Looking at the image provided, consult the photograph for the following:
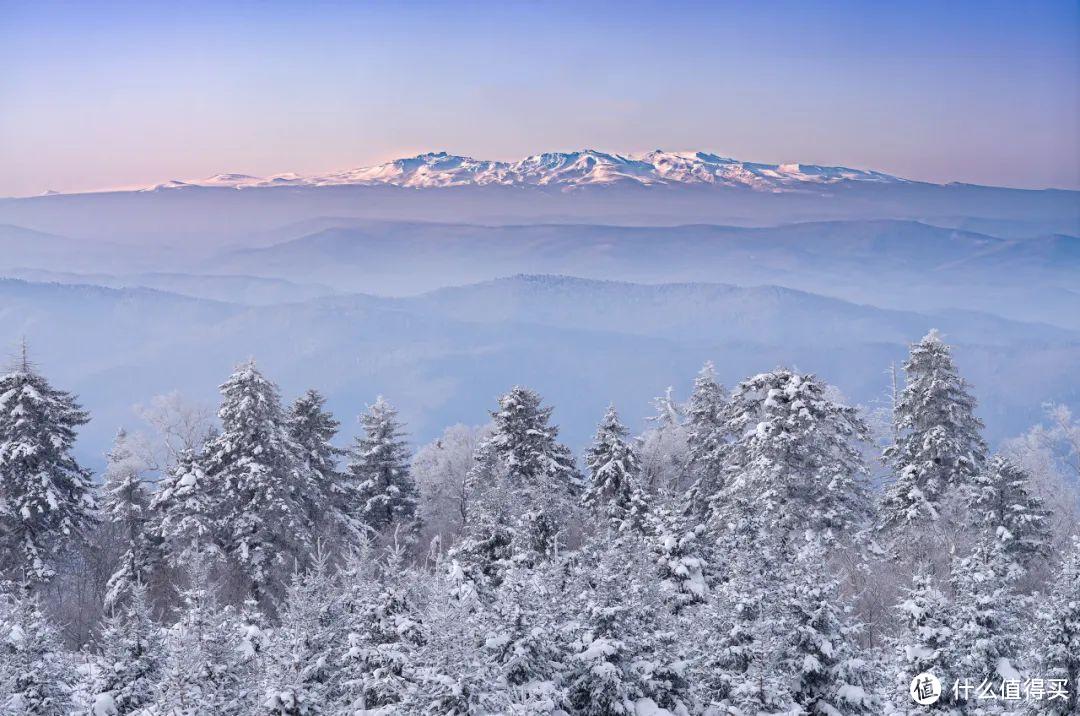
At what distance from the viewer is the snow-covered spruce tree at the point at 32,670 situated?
1867 centimetres

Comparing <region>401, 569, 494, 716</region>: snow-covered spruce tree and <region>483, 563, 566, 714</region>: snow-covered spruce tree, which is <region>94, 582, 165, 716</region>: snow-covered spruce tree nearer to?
<region>401, 569, 494, 716</region>: snow-covered spruce tree

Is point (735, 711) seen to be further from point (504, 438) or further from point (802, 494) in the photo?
point (504, 438)

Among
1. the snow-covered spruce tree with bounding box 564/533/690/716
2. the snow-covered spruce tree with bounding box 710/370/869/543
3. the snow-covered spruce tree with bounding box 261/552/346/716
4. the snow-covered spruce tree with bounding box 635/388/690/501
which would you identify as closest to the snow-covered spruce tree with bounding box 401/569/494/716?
the snow-covered spruce tree with bounding box 564/533/690/716

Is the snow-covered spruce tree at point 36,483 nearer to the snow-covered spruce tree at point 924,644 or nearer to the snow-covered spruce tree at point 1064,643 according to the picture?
the snow-covered spruce tree at point 924,644

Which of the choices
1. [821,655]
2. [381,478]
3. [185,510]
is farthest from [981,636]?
[381,478]

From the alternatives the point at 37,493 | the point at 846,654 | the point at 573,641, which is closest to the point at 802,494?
the point at 846,654

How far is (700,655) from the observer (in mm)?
19500

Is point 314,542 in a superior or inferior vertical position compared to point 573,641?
inferior

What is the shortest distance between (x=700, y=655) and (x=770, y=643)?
169 centimetres

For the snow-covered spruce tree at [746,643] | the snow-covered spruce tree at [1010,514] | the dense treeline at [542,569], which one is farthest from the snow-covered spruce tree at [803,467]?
the snow-covered spruce tree at [746,643]

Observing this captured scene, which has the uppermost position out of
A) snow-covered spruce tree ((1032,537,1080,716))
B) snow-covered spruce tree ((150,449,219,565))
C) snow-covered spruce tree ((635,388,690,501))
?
snow-covered spruce tree ((1032,537,1080,716))

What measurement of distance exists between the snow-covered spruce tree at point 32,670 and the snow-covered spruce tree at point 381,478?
25542 millimetres

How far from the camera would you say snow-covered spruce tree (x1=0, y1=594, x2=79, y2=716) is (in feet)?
61.3

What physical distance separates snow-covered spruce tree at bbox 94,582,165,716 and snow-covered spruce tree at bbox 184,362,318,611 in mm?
15226
